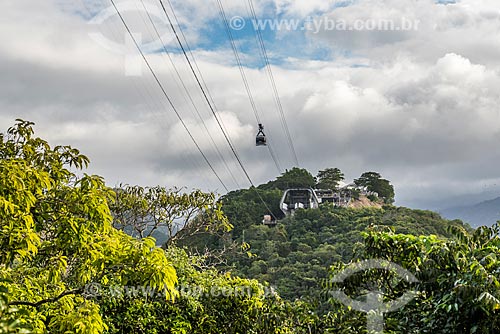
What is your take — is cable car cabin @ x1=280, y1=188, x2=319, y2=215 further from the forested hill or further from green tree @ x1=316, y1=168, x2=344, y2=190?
green tree @ x1=316, y1=168, x2=344, y2=190

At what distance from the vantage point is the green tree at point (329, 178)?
164 ft

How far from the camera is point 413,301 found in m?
4.35

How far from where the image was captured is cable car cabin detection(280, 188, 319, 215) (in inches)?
1756

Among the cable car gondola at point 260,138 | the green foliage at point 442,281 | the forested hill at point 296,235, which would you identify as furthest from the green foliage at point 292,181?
the green foliage at point 442,281

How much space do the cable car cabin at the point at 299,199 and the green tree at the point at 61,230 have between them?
39905 millimetres

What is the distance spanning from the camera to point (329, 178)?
50.7m

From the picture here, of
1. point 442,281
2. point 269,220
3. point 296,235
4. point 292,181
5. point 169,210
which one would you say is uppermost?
point 292,181

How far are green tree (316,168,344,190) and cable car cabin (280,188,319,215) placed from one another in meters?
2.75

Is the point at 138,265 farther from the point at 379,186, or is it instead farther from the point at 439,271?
the point at 379,186

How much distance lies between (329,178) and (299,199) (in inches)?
224

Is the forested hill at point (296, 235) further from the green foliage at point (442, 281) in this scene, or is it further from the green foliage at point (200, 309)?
the green foliage at point (442, 281)

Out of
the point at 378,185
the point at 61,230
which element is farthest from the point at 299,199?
the point at 61,230

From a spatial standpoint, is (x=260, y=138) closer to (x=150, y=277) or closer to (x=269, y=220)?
(x=150, y=277)

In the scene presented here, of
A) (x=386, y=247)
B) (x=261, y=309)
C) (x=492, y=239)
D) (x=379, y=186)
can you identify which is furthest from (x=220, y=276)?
(x=379, y=186)
